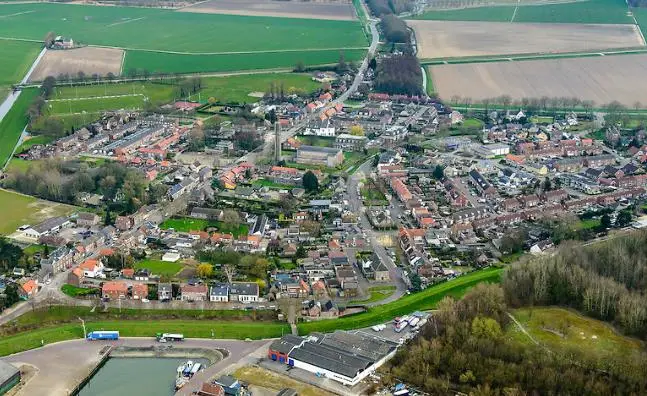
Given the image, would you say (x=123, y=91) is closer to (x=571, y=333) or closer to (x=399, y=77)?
(x=399, y=77)

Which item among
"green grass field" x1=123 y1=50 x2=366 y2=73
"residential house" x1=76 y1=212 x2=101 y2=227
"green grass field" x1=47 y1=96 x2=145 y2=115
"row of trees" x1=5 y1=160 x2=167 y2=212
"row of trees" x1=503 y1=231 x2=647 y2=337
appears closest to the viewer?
"row of trees" x1=503 y1=231 x2=647 y2=337

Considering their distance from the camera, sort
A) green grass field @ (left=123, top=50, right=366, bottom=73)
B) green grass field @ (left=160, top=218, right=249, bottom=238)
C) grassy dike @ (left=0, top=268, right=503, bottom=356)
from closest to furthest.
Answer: grassy dike @ (left=0, top=268, right=503, bottom=356)
green grass field @ (left=160, top=218, right=249, bottom=238)
green grass field @ (left=123, top=50, right=366, bottom=73)

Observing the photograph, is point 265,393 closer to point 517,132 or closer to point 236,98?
point 517,132

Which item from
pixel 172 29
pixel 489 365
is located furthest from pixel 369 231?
pixel 172 29

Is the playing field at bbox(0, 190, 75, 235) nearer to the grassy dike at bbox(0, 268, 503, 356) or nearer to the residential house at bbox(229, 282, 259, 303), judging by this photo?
the grassy dike at bbox(0, 268, 503, 356)

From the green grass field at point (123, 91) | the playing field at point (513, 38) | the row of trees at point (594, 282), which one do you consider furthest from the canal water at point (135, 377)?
the playing field at point (513, 38)

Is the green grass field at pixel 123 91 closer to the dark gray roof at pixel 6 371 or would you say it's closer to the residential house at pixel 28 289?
the residential house at pixel 28 289

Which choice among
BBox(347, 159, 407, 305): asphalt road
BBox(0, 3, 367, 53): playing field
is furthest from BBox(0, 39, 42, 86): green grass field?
BBox(347, 159, 407, 305): asphalt road

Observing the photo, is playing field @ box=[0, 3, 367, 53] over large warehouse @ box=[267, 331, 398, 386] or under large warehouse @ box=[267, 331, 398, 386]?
over
